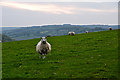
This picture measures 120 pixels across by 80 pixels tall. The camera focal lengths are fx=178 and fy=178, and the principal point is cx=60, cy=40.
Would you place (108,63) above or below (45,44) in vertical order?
→ below

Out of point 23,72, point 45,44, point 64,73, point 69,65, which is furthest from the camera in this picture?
point 45,44

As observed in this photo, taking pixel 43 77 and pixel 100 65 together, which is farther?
pixel 100 65

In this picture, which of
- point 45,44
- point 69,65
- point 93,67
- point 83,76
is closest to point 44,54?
point 45,44

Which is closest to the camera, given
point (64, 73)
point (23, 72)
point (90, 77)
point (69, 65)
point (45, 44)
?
point (90, 77)

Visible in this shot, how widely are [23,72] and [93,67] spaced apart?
609cm

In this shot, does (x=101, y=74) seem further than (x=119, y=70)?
No

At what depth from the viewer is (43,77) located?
44.0 ft

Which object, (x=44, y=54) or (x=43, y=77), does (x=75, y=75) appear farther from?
(x=44, y=54)

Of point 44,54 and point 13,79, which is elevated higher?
point 44,54

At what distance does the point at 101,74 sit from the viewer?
13477 mm

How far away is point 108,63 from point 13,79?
8704 mm

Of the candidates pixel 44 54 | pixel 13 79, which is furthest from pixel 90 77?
pixel 44 54

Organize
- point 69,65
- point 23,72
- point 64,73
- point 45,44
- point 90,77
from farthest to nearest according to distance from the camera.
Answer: point 45,44
point 69,65
point 23,72
point 64,73
point 90,77

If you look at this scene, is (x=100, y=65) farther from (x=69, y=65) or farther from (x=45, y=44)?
(x=45, y=44)
